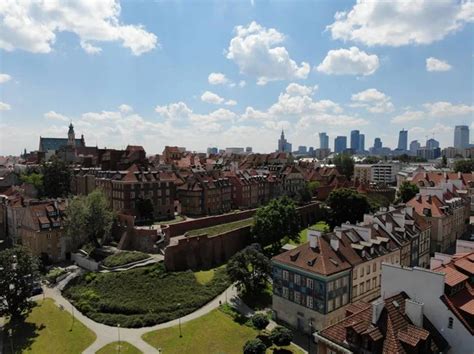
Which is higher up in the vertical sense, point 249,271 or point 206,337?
point 249,271

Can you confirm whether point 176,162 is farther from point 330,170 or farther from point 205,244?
point 205,244

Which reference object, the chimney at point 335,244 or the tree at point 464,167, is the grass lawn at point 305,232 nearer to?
the chimney at point 335,244

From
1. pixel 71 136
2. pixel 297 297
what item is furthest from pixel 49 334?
pixel 71 136

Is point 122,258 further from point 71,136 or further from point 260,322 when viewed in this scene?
point 71,136

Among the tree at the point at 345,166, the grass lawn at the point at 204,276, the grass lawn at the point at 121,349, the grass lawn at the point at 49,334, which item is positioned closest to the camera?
the grass lawn at the point at 121,349

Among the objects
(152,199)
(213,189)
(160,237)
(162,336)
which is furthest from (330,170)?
(162,336)

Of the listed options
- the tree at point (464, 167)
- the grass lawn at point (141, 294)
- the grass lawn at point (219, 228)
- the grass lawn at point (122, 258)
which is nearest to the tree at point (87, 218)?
the grass lawn at point (122, 258)

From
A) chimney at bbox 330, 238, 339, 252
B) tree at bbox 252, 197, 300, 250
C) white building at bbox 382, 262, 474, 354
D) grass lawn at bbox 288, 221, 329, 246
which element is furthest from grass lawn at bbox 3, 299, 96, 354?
grass lawn at bbox 288, 221, 329, 246
